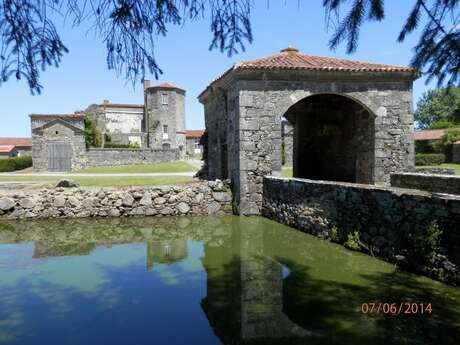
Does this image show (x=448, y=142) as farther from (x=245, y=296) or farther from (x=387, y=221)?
(x=245, y=296)

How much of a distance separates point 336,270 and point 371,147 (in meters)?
7.24

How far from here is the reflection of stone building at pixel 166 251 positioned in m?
6.96

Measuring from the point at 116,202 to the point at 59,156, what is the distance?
21.6 m

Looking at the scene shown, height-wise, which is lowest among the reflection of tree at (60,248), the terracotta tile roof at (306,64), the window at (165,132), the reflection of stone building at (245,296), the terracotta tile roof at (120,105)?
the reflection of tree at (60,248)

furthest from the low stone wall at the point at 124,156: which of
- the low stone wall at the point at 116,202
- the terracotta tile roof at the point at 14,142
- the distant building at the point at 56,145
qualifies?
the terracotta tile roof at the point at 14,142

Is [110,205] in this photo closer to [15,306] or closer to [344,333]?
[15,306]

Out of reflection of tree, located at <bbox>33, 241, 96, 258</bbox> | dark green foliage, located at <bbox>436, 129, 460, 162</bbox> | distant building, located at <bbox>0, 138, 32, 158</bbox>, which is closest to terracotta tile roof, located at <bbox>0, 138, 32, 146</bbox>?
distant building, located at <bbox>0, 138, 32, 158</bbox>

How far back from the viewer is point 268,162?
1160 cm

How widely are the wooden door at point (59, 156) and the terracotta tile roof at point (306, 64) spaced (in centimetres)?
2143

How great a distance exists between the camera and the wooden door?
99.9ft

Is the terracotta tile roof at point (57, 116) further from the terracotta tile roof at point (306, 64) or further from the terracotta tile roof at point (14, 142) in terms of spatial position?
the terracotta tile roof at point (306, 64)

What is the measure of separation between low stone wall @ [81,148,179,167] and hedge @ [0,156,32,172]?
6030 mm

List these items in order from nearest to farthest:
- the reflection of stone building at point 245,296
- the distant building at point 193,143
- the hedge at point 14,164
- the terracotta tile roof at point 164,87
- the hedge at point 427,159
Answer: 1. the reflection of stone building at point 245,296
2. the hedge at point 427,159
3. the hedge at point 14,164
4. the terracotta tile roof at point 164,87
5. the distant building at point 193,143

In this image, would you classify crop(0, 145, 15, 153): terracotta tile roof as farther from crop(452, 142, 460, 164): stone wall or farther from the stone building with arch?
crop(452, 142, 460, 164): stone wall
